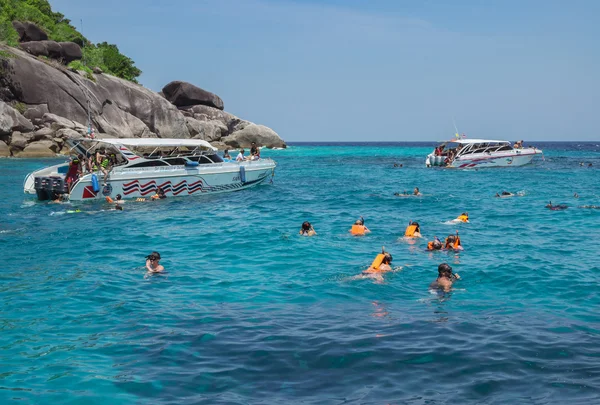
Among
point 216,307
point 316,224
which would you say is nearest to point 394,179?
point 316,224

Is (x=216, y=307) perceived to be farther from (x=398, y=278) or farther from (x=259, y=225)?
(x=259, y=225)

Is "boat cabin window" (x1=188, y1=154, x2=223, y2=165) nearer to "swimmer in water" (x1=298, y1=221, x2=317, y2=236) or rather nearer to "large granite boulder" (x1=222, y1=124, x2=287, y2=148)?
"swimmer in water" (x1=298, y1=221, x2=317, y2=236)

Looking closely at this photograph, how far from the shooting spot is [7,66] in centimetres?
5644

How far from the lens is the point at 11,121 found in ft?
169

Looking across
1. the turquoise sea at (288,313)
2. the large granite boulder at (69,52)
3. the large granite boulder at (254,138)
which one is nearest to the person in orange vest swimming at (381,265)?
the turquoise sea at (288,313)

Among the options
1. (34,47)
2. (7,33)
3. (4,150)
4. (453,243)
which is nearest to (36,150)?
(4,150)

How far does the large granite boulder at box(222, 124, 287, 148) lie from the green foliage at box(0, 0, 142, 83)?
18.0 metres

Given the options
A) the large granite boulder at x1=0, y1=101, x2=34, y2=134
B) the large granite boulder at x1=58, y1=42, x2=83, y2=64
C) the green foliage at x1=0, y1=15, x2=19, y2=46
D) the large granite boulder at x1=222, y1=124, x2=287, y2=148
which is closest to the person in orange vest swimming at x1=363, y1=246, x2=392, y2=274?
the large granite boulder at x1=0, y1=101, x2=34, y2=134

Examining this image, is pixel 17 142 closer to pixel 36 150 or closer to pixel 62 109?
pixel 36 150

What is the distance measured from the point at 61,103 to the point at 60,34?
90.3ft

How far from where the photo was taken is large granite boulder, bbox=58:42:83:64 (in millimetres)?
69188

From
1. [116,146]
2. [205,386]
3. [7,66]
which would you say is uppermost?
[7,66]

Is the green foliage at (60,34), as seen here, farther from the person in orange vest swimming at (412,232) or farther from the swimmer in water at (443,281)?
the swimmer in water at (443,281)

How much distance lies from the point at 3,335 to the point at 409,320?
23.3 feet
